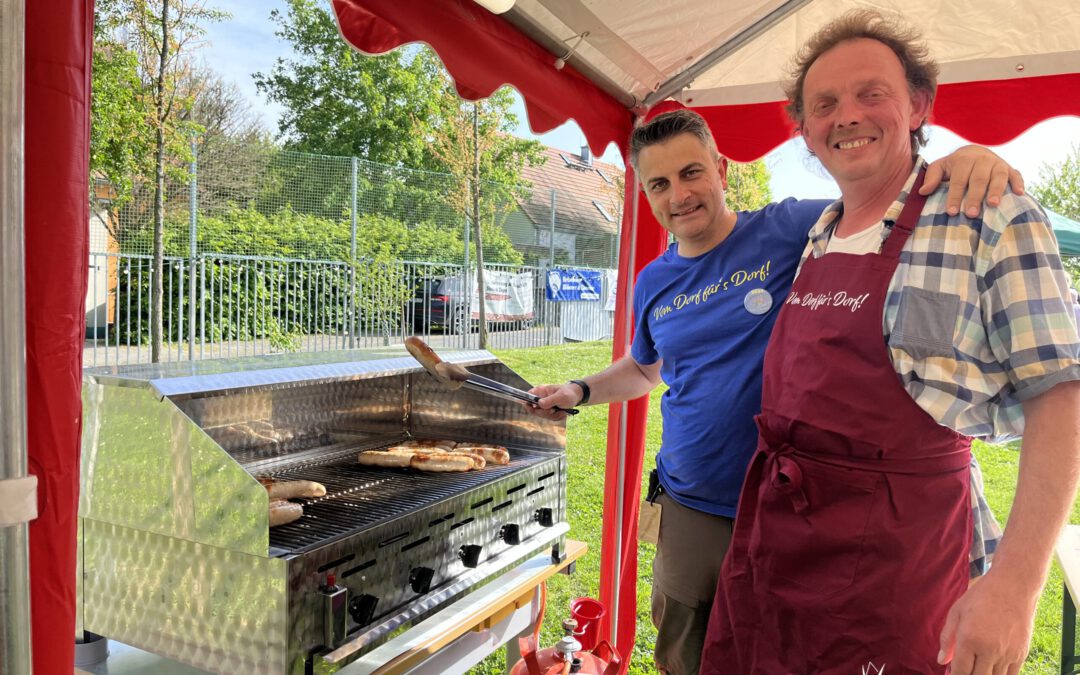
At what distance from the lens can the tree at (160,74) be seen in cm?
707

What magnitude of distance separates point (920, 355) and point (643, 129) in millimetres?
1117

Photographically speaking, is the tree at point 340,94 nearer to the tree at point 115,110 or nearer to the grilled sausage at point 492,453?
the tree at point 115,110

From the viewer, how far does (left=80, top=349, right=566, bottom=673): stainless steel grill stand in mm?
1428

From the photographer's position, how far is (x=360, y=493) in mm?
1930

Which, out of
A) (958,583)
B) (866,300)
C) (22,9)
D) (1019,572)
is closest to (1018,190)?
(866,300)

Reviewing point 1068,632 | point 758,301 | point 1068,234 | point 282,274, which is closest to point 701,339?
point 758,301

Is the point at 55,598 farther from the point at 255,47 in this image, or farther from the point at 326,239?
the point at 255,47

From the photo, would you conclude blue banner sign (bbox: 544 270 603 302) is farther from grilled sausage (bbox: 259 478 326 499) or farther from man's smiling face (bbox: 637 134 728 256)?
grilled sausage (bbox: 259 478 326 499)

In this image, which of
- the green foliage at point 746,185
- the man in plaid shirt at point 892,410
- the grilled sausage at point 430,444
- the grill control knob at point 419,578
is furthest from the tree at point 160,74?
the green foliage at point 746,185

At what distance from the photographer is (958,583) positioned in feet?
4.09

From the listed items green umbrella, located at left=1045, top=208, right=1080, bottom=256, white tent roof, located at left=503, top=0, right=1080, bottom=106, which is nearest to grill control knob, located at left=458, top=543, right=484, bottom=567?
white tent roof, located at left=503, top=0, right=1080, bottom=106

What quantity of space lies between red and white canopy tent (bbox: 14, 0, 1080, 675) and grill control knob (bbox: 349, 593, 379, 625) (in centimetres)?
65

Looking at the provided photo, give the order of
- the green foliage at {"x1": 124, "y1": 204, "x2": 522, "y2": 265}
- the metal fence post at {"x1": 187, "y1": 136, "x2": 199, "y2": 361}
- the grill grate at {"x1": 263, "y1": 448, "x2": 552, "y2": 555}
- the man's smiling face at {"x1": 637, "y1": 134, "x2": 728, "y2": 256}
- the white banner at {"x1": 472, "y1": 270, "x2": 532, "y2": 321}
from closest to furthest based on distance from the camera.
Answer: the grill grate at {"x1": 263, "y1": 448, "x2": 552, "y2": 555}, the man's smiling face at {"x1": 637, "y1": 134, "x2": 728, "y2": 256}, the metal fence post at {"x1": 187, "y1": 136, "x2": 199, "y2": 361}, the green foliage at {"x1": 124, "y1": 204, "x2": 522, "y2": 265}, the white banner at {"x1": 472, "y1": 270, "x2": 532, "y2": 321}

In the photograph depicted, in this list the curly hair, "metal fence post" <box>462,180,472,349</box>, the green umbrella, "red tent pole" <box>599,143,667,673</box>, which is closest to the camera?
the curly hair
